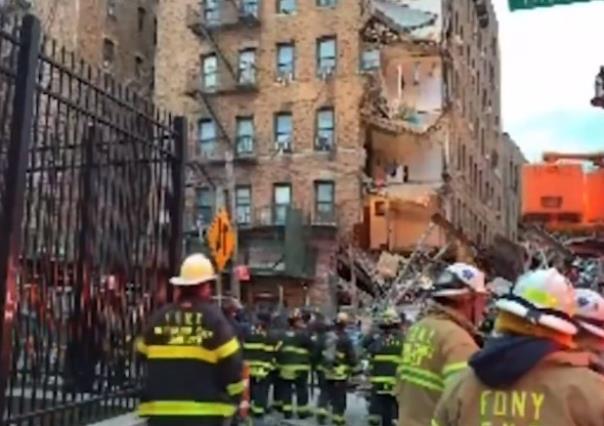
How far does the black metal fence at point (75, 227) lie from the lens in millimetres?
5863

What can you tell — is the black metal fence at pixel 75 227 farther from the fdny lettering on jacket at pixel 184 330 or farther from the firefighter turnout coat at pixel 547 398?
the firefighter turnout coat at pixel 547 398

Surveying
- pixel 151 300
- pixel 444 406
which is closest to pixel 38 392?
pixel 151 300

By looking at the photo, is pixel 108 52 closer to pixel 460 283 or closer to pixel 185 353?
pixel 185 353

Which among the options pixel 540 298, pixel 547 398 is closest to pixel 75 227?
pixel 540 298

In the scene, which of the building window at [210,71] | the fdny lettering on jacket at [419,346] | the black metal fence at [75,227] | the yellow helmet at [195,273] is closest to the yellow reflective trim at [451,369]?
the fdny lettering on jacket at [419,346]

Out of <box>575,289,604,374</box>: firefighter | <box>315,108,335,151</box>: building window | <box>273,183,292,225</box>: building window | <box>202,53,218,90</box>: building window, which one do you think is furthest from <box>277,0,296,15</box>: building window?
<box>575,289,604,374</box>: firefighter

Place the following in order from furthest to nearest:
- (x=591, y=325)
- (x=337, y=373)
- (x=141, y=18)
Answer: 1. (x=141, y=18)
2. (x=337, y=373)
3. (x=591, y=325)

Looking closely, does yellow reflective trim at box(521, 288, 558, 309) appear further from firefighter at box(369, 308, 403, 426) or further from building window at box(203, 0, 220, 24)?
building window at box(203, 0, 220, 24)

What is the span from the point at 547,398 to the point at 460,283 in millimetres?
2181

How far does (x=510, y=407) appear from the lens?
10.0 feet

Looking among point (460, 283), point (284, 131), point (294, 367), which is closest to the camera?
point (460, 283)

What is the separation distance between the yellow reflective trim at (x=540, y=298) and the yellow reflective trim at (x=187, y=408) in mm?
3135

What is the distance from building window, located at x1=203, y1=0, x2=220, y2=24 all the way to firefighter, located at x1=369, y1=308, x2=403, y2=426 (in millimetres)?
27947

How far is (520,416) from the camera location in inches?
119
